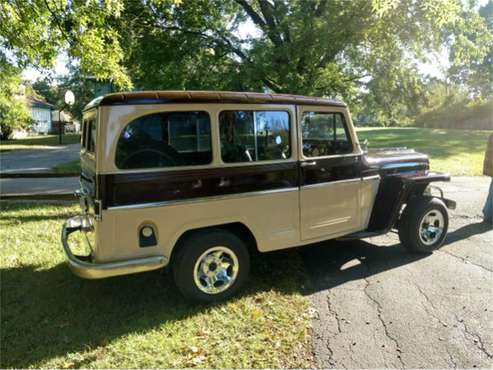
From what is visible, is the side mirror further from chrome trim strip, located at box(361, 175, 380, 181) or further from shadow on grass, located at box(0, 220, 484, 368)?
shadow on grass, located at box(0, 220, 484, 368)

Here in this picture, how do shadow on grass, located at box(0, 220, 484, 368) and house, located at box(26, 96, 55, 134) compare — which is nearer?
shadow on grass, located at box(0, 220, 484, 368)

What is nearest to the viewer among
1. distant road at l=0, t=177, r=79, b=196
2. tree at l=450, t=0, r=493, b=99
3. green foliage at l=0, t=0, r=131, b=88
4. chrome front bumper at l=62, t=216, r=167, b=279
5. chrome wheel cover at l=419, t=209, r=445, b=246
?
chrome front bumper at l=62, t=216, r=167, b=279

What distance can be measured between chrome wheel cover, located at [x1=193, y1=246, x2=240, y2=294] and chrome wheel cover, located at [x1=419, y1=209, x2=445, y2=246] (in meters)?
2.84

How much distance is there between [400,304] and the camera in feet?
12.8

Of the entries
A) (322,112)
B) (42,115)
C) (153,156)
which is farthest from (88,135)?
(42,115)

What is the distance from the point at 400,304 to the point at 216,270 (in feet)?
6.36

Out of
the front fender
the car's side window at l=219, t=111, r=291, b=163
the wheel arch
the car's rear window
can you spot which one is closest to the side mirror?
the front fender

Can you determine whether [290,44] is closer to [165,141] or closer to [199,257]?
[165,141]

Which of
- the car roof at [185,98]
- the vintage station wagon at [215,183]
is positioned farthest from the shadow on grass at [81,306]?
the car roof at [185,98]

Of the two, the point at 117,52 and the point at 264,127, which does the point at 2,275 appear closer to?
the point at 264,127

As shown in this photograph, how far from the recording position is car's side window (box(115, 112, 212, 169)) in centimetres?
340

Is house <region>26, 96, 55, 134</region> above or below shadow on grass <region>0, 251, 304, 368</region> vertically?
above

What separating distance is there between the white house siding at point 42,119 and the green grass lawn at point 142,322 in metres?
48.7

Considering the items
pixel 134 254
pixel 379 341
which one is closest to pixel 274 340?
pixel 379 341
